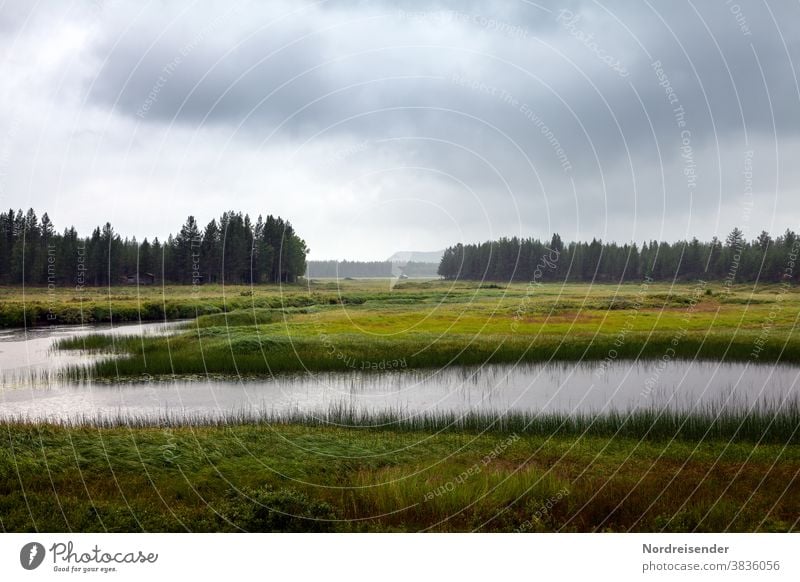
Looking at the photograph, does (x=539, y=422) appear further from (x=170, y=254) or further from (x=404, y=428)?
(x=170, y=254)

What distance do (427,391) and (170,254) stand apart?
77.9 meters

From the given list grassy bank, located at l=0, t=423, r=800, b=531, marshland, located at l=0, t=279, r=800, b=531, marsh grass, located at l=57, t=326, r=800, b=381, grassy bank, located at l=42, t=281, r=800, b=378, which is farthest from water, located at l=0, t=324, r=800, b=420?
grassy bank, located at l=0, t=423, r=800, b=531

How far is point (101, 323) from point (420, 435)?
1967 inches

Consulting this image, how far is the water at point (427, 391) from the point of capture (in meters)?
23.1

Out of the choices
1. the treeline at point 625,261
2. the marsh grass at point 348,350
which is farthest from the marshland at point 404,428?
the treeline at point 625,261

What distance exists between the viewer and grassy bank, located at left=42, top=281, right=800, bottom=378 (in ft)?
108

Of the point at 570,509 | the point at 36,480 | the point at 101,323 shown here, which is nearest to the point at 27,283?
the point at 101,323

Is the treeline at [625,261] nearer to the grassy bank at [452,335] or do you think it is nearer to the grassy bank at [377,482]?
the grassy bank at [452,335]

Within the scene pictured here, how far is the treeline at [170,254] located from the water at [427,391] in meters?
48.7

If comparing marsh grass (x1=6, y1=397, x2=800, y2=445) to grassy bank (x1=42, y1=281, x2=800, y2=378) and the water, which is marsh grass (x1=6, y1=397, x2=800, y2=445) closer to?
the water

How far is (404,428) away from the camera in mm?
19031

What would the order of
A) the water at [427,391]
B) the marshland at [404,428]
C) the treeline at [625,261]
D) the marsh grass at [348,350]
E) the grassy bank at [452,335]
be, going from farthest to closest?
the treeline at [625,261]
the grassy bank at [452,335]
the marsh grass at [348,350]
the water at [427,391]
the marshland at [404,428]

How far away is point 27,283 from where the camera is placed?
274 feet

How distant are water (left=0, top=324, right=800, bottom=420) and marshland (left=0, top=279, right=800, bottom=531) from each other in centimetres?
19
